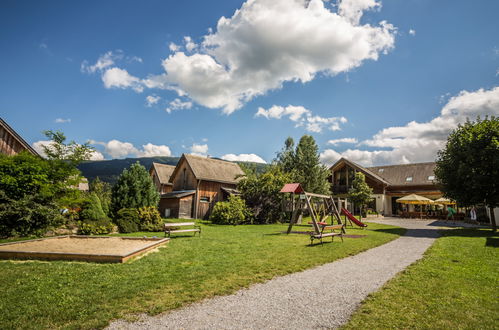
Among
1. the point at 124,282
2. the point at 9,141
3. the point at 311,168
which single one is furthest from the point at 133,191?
the point at 311,168

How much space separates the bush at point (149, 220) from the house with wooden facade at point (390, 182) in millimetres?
26579

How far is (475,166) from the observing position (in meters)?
18.0

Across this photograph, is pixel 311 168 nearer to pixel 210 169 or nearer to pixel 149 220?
pixel 210 169

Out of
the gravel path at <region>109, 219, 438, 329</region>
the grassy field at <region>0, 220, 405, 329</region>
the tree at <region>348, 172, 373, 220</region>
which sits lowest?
the gravel path at <region>109, 219, 438, 329</region>

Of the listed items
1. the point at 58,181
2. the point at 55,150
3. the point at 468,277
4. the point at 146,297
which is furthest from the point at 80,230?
the point at 468,277

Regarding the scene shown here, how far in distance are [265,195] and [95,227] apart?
15414 mm

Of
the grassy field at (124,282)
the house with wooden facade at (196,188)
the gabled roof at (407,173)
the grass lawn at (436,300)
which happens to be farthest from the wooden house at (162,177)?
the grass lawn at (436,300)

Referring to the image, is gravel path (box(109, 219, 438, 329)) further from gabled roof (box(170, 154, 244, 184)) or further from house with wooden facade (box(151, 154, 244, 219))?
gabled roof (box(170, 154, 244, 184))

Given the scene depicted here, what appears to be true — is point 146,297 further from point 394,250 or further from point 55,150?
point 55,150

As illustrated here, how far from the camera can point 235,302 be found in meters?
4.98

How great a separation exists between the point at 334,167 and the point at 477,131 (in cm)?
2232

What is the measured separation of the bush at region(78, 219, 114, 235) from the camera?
47.9 feet

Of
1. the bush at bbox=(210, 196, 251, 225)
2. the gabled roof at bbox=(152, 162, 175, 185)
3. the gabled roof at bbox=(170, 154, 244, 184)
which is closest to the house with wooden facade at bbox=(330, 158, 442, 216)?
the gabled roof at bbox=(170, 154, 244, 184)

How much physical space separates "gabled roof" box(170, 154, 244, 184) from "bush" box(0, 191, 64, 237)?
16.4 metres
